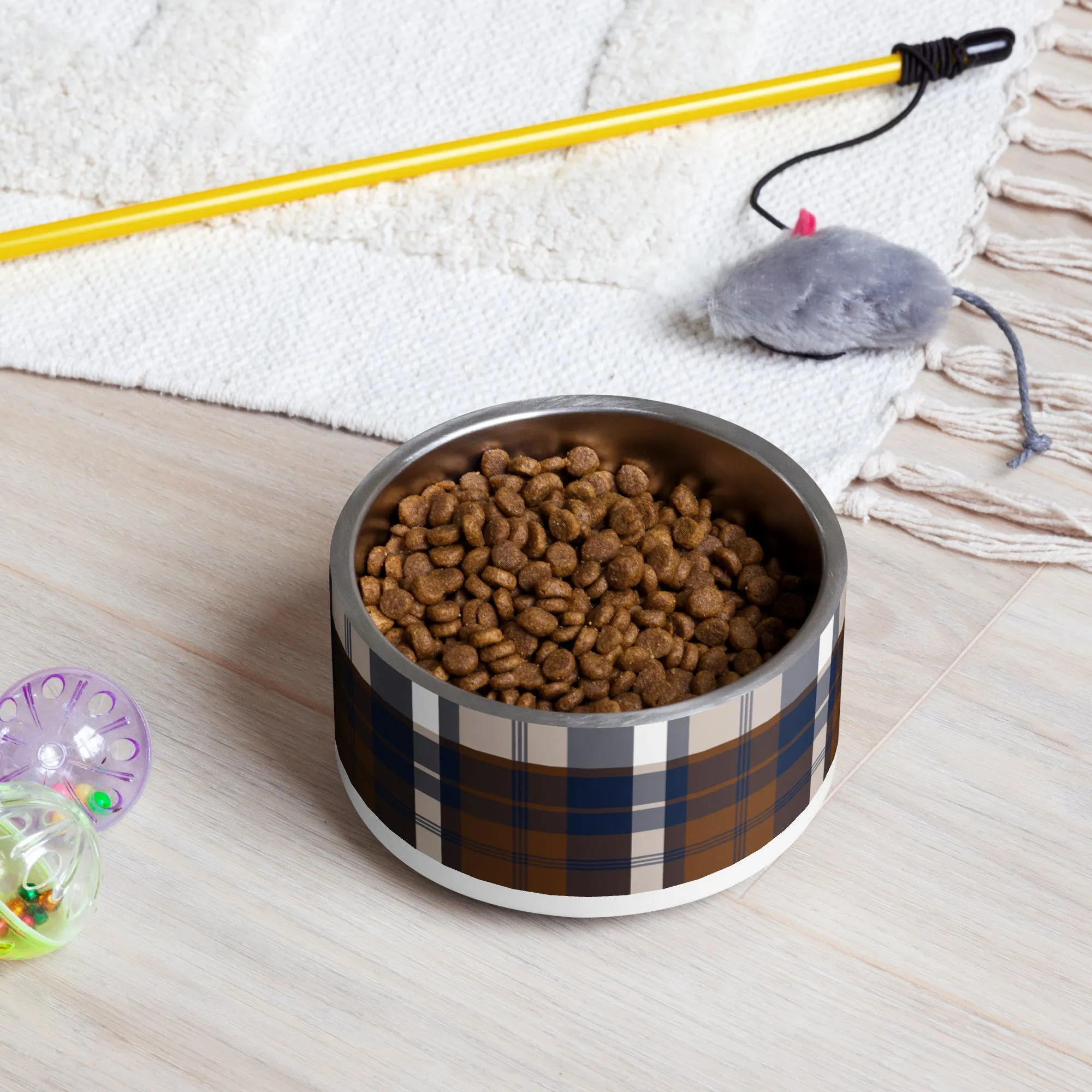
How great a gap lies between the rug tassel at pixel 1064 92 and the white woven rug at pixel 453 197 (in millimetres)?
43

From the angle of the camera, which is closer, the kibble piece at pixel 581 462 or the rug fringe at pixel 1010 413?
the kibble piece at pixel 581 462

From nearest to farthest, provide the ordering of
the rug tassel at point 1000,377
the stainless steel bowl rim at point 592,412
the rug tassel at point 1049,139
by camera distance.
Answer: the stainless steel bowl rim at point 592,412, the rug tassel at point 1000,377, the rug tassel at point 1049,139

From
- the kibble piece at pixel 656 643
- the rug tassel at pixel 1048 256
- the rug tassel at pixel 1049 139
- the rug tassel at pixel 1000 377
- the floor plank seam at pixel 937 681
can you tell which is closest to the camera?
the kibble piece at pixel 656 643

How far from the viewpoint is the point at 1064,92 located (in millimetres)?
1487

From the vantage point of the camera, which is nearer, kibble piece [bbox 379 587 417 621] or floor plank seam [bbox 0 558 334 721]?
kibble piece [bbox 379 587 417 621]

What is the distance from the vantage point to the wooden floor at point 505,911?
30.6 inches

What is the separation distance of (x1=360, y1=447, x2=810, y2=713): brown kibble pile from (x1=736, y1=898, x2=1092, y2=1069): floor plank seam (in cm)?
15

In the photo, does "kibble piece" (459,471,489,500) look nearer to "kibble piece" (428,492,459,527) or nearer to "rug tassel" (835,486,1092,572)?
"kibble piece" (428,492,459,527)

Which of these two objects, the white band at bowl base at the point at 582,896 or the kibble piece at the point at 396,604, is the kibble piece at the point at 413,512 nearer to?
the kibble piece at the point at 396,604

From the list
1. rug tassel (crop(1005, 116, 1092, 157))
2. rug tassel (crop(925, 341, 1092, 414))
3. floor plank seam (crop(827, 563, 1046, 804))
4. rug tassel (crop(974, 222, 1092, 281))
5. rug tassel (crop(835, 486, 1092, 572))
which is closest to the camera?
floor plank seam (crop(827, 563, 1046, 804))

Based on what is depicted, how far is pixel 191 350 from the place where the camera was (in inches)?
50.1

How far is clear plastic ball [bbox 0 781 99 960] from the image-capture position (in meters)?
0.77

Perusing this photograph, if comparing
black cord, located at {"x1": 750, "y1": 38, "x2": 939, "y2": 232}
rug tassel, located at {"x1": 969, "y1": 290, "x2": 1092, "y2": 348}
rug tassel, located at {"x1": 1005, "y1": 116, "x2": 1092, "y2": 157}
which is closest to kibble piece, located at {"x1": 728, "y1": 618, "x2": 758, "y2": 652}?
rug tassel, located at {"x1": 969, "y1": 290, "x2": 1092, "y2": 348}

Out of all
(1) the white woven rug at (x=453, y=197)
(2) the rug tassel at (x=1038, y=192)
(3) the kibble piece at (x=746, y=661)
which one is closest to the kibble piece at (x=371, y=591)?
(3) the kibble piece at (x=746, y=661)
